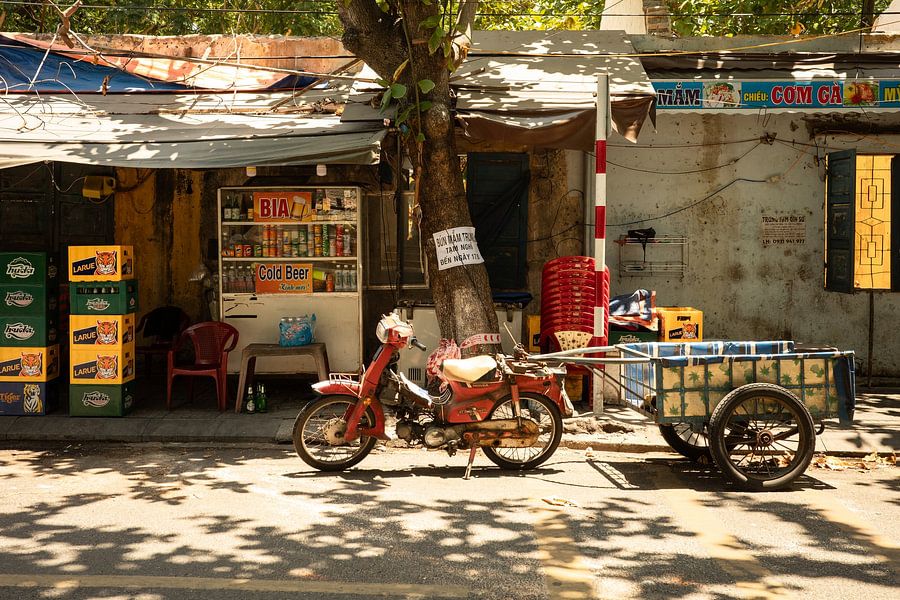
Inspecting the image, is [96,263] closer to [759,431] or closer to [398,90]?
[398,90]

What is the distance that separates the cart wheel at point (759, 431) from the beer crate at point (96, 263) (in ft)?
19.1

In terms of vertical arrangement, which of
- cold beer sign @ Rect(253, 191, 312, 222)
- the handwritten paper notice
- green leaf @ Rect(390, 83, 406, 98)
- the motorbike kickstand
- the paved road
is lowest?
the paved road

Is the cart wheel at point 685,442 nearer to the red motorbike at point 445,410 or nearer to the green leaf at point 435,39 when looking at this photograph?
the red motorbike at point 445,410

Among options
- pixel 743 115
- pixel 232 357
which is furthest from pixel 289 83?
pixel 743 115

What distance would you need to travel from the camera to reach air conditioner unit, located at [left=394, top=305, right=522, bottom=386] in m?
9.69

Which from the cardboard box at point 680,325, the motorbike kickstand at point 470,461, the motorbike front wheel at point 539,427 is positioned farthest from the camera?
the cardboard box at point 680,325

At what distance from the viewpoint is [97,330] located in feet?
28.5

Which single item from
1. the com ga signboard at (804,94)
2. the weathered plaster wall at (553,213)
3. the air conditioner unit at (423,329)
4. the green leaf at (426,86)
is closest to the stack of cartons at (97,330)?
the air conditioner unit at (423,329)

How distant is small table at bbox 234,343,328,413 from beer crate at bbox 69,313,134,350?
1.25m

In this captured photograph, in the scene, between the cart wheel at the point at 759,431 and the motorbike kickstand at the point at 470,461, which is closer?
the cart wheel at the point at 759,431

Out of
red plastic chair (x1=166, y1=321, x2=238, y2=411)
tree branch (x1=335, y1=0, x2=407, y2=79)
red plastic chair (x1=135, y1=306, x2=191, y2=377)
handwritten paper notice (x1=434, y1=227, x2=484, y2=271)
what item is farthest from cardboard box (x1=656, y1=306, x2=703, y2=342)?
red plastic chair (x1=135, y1=306, x2=191, y2=377)

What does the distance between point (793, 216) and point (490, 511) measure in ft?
22.8

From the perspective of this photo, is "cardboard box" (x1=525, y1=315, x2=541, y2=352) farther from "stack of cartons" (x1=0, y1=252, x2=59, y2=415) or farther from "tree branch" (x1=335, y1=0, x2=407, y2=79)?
"stack of cartons" (x1=0, y1=252, x2=59, y2=415)

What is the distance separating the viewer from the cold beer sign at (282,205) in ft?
32.0
